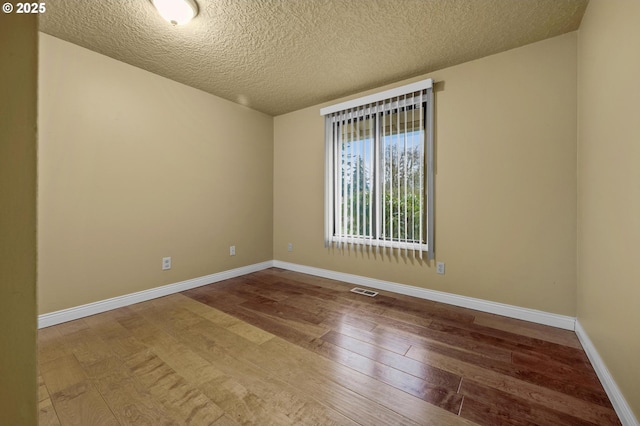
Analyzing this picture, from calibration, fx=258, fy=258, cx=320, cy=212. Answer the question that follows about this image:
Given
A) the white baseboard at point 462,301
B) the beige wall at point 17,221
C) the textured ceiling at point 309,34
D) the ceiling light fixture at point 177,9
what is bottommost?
the white baseboard at point 462,301

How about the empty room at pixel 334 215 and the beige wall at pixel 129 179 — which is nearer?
the empty room at pixel 334 215

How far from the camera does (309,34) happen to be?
84.0 inches

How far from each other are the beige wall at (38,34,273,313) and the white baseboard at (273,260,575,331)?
1.48 meters

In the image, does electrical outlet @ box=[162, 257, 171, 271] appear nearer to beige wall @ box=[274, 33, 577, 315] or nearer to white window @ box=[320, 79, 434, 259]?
white window @ box=[320, 79, 434, 259]

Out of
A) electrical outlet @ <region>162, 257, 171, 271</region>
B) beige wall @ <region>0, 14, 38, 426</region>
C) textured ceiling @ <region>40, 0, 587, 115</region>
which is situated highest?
textured ceiling @ <region>40, 0, 587, 115</region>

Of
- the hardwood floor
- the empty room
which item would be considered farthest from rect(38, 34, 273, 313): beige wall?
the hardwood floor

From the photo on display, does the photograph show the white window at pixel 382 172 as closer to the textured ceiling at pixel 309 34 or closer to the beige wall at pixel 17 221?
the textured ceiling at pixel 309 34

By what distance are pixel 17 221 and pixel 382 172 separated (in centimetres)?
288

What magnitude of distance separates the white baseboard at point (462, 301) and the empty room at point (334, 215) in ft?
0.06

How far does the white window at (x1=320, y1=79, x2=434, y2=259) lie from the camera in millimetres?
2727

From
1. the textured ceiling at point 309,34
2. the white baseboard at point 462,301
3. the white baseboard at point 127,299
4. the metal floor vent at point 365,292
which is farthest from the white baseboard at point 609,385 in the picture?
the white baseboard at point 127,299

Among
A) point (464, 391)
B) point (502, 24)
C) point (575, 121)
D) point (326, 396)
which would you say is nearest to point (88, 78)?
point (326, 396)

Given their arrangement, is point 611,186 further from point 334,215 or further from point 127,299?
point 127,299

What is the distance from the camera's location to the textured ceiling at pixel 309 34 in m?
1.84
